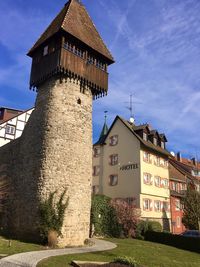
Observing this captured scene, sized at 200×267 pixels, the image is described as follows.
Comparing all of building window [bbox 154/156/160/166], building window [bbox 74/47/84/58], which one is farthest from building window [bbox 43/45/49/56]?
building window [bbox 154/156/160/166]

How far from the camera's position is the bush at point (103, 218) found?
28.8m

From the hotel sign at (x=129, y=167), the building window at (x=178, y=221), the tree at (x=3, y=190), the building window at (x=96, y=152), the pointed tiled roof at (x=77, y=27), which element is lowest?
the building window at (x=178, y=221)

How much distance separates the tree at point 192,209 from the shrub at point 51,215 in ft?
61.8

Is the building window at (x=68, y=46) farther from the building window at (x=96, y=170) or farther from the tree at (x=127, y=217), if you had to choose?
the building window at (x=96, y=170)

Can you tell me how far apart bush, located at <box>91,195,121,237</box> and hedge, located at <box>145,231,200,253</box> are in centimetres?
318

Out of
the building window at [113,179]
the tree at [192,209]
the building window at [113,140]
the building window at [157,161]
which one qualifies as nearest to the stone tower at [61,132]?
the building window at [113,140]

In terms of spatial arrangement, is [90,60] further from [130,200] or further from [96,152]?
[96,152]

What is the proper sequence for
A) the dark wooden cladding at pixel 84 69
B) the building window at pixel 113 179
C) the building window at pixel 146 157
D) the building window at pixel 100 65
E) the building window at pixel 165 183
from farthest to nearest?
the building window at pixel 165 183 → the building window at pixel 113 179 → the building window at pixel 146 157 → the building window at pixel 100 65 → the dark wooden cladding at pixel 84 69

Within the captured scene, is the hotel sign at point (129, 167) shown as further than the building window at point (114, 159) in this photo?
No

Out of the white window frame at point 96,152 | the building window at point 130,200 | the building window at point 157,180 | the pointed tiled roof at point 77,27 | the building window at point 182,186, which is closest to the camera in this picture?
the pointed tiled roof at point 77,27

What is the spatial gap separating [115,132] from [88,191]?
15.4m

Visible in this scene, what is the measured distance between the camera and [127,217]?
30.4m

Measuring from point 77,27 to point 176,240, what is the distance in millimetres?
19738

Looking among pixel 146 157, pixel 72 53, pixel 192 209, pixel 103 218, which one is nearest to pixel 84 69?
pixel 72 53
